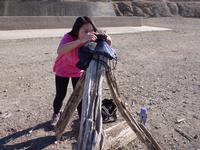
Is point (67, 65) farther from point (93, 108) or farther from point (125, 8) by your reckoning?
point (125, 8)

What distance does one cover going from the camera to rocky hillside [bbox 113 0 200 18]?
23281 mm

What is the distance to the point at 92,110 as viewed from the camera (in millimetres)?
3709

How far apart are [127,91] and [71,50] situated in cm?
272

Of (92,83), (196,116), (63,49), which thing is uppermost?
(63,49)

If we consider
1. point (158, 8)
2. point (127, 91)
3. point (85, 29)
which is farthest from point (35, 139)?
point (158, 8)

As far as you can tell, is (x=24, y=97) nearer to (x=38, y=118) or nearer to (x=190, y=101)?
(x=38, y=118)

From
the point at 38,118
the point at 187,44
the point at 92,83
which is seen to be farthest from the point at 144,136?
the point at 187,44

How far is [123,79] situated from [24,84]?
1.83 m

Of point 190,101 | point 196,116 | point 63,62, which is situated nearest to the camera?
point 63,62

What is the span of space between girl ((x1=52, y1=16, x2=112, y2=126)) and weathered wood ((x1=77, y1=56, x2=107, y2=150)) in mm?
303

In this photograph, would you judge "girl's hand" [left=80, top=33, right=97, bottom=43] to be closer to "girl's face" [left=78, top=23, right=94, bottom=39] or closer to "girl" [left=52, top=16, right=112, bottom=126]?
"girl" [left=52, top=16, right=112, bottom=126]

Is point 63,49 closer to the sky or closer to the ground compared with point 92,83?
closer to the sky

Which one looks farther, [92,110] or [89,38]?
[89,38]

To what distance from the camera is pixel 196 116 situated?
5.89m
